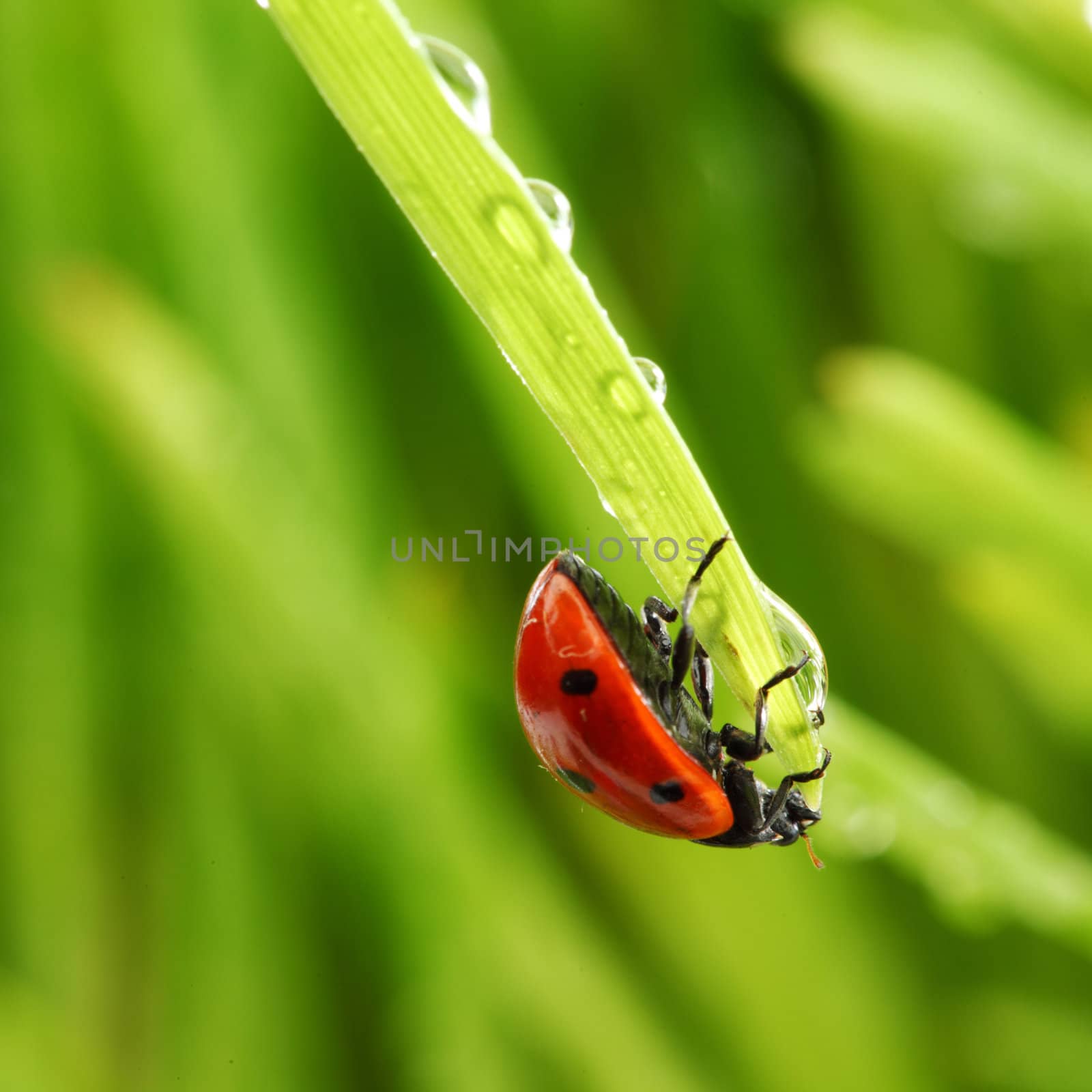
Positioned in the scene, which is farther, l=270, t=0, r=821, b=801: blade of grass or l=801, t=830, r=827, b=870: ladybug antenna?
l=801, t=830, r=827, b=870: ladybug antenna

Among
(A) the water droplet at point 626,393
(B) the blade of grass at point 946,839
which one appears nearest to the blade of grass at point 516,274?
(A) the water droplet at point 626,393

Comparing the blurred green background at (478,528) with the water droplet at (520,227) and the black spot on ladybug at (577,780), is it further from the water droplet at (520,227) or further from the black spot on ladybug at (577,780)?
the water droplet at (520,227)

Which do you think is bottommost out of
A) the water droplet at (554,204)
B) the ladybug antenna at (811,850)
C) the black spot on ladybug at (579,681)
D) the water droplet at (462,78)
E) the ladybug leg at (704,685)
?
the ladybug antenna at (811,850)

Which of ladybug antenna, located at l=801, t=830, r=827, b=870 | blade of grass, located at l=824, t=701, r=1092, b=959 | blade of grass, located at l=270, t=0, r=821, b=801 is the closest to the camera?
blade of grass, located at l=270, t=0, r=821, b=801

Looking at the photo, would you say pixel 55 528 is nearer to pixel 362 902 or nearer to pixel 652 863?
pixel 362 902

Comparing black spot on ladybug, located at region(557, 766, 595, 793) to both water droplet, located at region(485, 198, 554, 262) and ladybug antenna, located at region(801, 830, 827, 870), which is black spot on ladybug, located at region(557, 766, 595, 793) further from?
water droplet, located at region(485, 198, 554, 262)

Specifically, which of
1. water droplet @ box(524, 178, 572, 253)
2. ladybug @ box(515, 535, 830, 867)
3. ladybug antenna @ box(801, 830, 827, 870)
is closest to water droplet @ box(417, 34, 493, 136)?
water droplet @ box(524, 178, 572, 253)

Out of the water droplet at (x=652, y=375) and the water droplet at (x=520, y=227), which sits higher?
the water droplet at (x=520, y=227)
